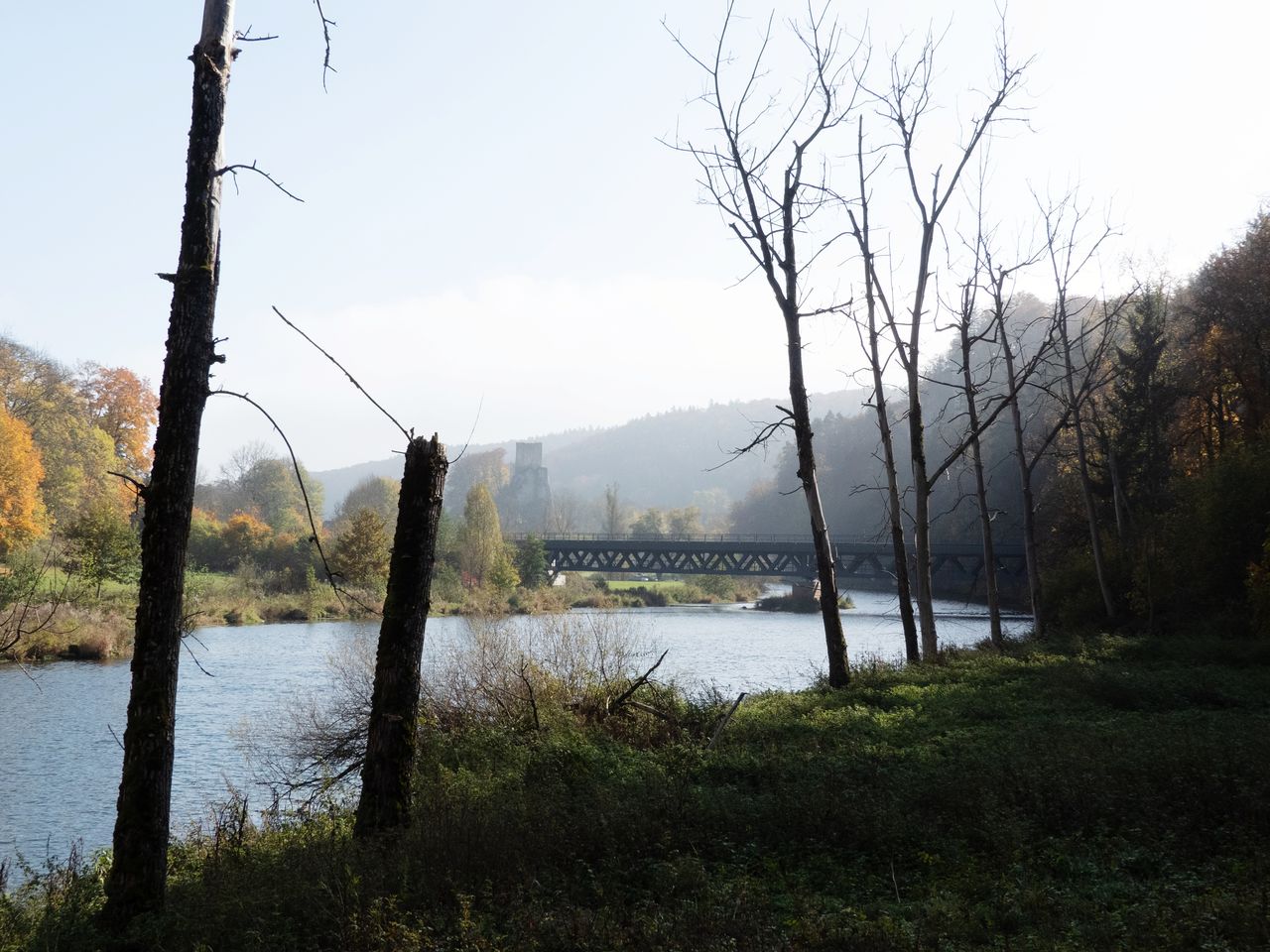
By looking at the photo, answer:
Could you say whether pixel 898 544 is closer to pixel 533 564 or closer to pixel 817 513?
pixel 817 513

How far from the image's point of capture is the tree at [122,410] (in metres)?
56.7

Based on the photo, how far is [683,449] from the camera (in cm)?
19888

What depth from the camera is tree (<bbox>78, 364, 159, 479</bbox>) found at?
56656 millimetres

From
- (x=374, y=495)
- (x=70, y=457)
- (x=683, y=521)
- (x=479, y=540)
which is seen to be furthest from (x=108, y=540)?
(x=683, y=521)

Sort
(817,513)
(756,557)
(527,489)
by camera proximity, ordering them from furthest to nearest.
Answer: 1. (527,489)
2. (756,557)
3. (817,513)

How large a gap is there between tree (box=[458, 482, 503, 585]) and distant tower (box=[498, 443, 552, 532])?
74.6 m

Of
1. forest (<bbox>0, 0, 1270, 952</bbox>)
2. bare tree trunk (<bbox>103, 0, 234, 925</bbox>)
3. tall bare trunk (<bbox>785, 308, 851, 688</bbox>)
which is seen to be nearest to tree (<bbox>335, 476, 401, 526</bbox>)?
forest (<bbox>0, 0, 1270, 952</bbox>)

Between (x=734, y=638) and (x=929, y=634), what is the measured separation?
726 inches

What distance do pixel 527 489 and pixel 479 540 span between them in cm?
8234

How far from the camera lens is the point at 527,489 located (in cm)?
13575

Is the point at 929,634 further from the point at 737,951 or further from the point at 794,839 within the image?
the point at 737,951

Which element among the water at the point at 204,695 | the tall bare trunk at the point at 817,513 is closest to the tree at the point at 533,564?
the water at the point at 204,695

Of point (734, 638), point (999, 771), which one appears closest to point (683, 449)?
point (734, 638)

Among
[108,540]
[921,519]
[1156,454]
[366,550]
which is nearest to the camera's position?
[921,519]
